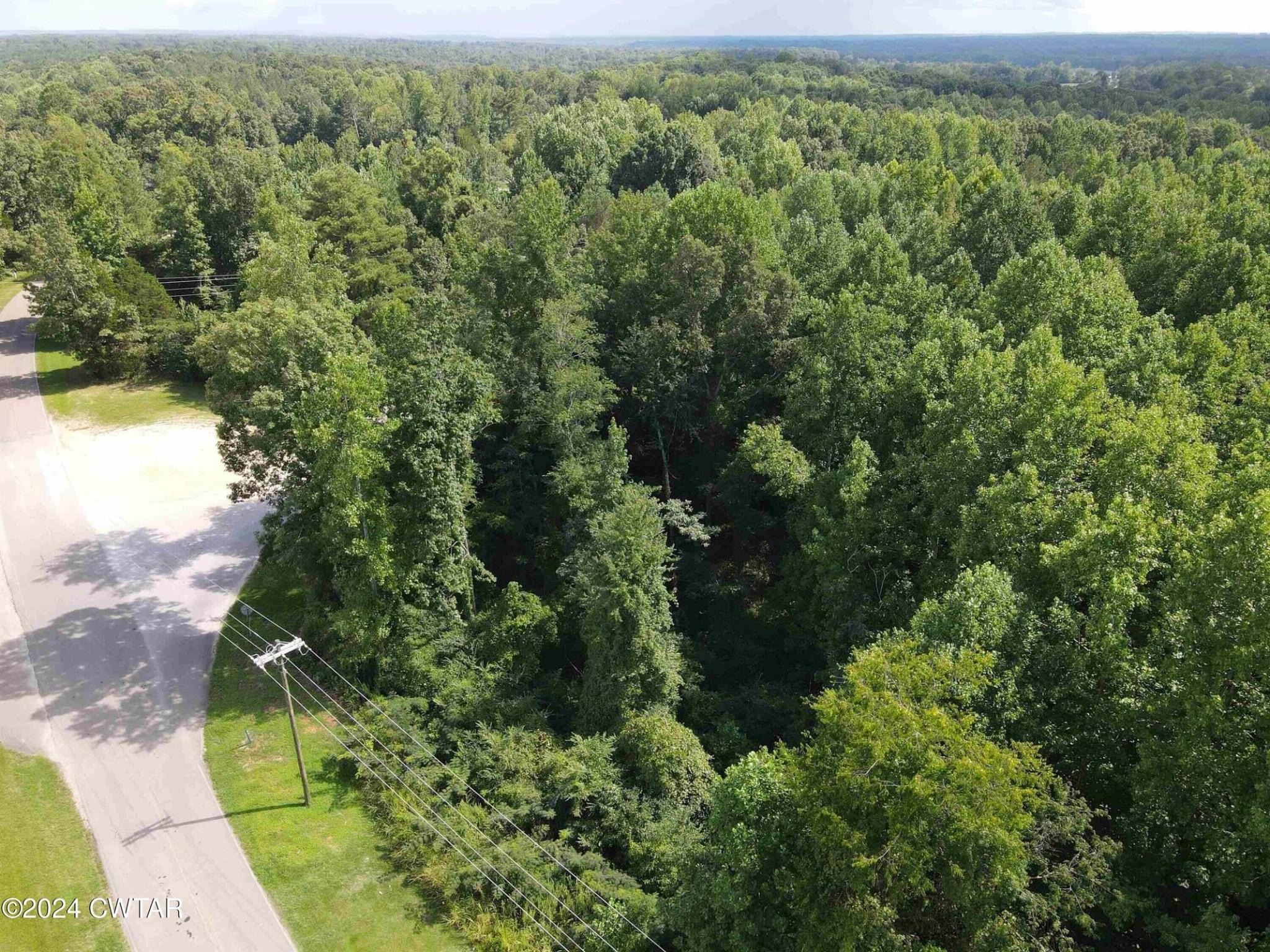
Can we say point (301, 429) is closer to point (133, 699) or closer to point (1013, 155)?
point (133, 699)

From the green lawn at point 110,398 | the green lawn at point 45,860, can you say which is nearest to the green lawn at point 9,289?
the green lawn at point 110,398

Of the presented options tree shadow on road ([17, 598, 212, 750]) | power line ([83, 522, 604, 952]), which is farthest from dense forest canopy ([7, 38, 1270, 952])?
tree shadow on road ([17, 598, 212, 750])

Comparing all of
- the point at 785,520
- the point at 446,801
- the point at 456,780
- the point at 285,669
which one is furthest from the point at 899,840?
the point at 785,520

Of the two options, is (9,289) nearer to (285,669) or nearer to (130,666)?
(130,666)

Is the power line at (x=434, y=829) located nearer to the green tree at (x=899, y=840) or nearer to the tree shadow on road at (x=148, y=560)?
the green tree at (x=899, y=840)

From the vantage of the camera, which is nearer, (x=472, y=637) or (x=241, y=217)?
(x=472, y=637)

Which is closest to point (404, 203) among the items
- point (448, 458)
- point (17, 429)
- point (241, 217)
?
point (241, 217)
